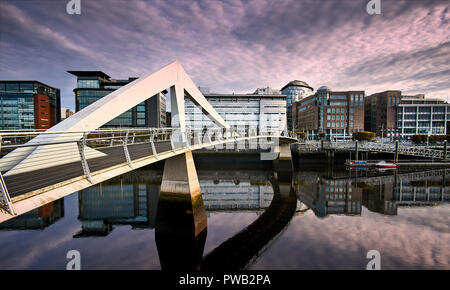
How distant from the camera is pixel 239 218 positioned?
15.4m

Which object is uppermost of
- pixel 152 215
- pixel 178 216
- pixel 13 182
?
pixel 13 182

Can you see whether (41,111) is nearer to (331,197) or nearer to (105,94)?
(105,94)

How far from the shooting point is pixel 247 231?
1308 centimetres

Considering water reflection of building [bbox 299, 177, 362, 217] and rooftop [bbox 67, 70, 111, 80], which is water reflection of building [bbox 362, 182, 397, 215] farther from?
rooftop [bbox 67, 70, 111, 80]

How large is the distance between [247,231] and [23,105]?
77228 mm

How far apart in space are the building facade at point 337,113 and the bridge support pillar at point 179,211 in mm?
63652

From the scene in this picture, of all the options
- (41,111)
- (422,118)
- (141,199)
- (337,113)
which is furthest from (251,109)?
(41,111)

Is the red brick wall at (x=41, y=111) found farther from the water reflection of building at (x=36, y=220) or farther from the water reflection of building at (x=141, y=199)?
the water reflection of building at (x=36, y=220)

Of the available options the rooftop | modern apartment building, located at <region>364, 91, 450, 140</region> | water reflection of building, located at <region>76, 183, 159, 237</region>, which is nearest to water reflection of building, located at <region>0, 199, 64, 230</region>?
water reflection of building, located at <region>76, 183, 159, 237</region>

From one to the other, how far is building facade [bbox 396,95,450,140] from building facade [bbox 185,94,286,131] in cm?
4186

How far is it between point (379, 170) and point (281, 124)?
29062 mm

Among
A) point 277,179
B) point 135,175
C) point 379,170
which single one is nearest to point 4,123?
point 135,175

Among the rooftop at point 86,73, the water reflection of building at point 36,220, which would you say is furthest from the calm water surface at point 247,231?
the rooftop at point 86,73
